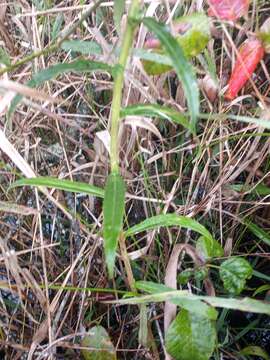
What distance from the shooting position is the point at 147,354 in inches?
30.9

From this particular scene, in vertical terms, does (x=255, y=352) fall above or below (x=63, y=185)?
below

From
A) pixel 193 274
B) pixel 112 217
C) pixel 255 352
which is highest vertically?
pixel 112 217

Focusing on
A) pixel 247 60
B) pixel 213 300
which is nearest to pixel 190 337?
pixel 213 300

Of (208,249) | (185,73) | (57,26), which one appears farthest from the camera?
(57,26)

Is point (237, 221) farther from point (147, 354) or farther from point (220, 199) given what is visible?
point (147, 354)

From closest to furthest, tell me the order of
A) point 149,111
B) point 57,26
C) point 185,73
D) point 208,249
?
1. point 185,73
2. point 149,111
3. point 208,249
4. point 57,26

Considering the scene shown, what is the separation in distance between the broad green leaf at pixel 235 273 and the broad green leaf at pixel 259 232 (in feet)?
0.27

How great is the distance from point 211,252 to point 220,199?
0.29 ft

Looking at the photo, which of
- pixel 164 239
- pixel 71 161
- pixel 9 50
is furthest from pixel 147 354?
pixel 9 50

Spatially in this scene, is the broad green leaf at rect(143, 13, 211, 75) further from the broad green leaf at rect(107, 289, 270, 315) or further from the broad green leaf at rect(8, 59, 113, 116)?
the broad green leaf at rect(107, 289, 270, 315)

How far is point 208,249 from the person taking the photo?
749mm

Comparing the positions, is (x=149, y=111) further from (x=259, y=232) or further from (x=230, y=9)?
(x=259, y=232)

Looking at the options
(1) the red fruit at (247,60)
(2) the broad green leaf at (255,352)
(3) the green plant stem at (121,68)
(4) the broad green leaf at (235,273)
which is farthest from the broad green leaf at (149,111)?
(2) the broad green leaf at (255,352)

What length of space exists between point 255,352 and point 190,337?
15cm
